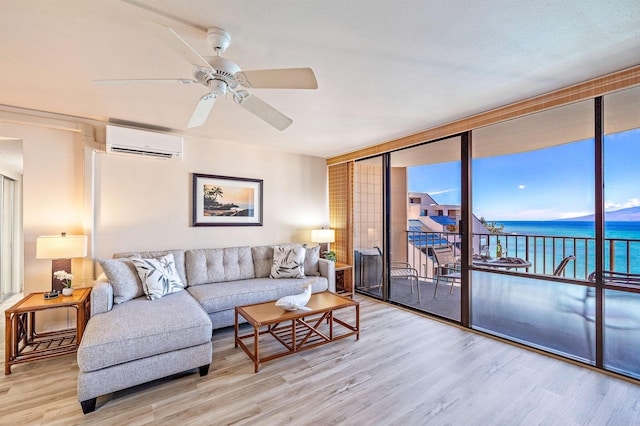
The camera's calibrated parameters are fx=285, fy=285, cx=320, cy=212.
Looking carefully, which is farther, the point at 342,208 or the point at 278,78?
the point at 342,208

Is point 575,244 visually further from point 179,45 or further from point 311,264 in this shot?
point 179,45

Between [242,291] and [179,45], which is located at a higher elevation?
[179,45]

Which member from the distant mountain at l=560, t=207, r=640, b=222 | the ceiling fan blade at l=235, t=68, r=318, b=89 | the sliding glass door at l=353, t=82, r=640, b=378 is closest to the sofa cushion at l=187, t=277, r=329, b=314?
the sliding glass door at l=353, t=82, r=640, b=378

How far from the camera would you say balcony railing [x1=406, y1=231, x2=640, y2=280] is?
229 cm

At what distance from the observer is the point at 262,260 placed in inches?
154

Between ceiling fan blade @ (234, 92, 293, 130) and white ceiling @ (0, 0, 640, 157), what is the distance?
12.3 inches

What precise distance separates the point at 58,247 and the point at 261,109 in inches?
91.6

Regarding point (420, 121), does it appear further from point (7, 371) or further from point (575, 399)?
point (7, 371)

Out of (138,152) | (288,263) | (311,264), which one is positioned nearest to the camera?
(138,152)

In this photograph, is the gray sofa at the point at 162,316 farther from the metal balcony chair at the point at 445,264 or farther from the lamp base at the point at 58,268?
the metal balcony chair at the point at 445,264

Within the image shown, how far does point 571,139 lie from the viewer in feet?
8.55


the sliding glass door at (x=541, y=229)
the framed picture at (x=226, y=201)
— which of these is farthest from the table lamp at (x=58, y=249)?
the sliding glass door at (x=541, y=229)

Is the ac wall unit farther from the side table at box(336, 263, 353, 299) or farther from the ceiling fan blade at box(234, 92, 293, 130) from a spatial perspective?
the side table at box(336, 263, 353, 299)

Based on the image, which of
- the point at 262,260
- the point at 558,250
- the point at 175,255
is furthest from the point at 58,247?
the point at 558,250
